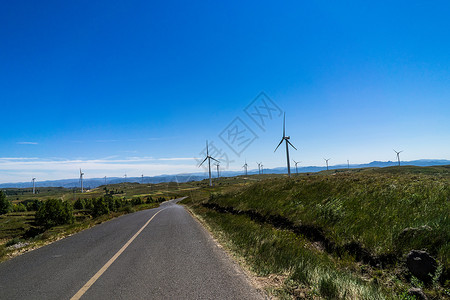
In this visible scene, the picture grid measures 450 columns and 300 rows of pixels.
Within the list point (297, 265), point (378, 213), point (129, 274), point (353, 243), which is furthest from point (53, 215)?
point (378, 213)

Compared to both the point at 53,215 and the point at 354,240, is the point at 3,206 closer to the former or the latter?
the point at 53,215

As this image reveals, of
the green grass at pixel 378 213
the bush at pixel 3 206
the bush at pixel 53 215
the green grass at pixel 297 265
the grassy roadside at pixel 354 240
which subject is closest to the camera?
the green grass at pixel 297 265

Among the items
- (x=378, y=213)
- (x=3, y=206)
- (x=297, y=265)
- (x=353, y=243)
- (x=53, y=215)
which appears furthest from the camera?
(x=3, y=206)

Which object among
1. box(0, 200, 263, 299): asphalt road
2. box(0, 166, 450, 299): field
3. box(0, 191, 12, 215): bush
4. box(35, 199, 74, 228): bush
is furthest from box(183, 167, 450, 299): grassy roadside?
box(0, 191, 12, 215): bush

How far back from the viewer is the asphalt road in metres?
5.62

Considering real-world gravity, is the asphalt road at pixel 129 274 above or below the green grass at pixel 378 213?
below

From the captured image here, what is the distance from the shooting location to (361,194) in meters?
12.4

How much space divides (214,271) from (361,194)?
30.4ft

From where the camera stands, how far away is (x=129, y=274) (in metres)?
6.96

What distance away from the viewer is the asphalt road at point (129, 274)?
5.62 meters

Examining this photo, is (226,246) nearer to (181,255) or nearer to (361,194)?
(181,255)

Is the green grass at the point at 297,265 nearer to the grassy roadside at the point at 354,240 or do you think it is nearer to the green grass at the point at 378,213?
the grassy roadside at the point at 354,240

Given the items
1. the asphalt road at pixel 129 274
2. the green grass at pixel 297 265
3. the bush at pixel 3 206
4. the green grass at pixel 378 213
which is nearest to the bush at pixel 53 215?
the asphalt road at pixel 129 274

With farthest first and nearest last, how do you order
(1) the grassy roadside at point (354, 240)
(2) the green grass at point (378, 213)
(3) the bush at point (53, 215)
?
(3) the bush at point (53, 215), (2) the green grass at point (378, 213), (1) the grassy roadside at point (354, 240)
